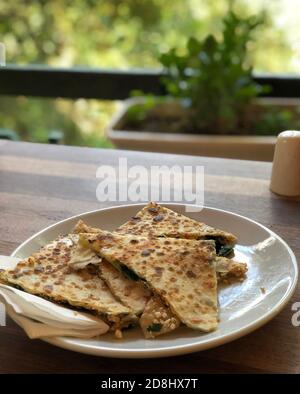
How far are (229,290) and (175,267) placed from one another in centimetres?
11

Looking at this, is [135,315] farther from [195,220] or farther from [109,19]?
[109,19]

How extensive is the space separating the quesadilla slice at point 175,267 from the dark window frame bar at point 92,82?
5.37 ft

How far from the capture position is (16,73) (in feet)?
8.30

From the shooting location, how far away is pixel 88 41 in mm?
3582

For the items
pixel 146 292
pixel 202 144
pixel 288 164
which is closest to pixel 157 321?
pixel 146 292

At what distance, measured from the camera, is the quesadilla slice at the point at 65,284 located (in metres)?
0.78

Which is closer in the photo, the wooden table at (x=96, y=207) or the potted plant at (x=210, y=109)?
the wooden table at (x=96, y=207)

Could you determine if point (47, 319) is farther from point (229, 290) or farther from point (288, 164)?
point (288, 164)

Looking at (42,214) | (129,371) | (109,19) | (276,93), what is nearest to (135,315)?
(129,371)

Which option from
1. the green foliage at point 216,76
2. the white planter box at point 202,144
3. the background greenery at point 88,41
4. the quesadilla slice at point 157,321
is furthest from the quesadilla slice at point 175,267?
the background greenery at point 88,41

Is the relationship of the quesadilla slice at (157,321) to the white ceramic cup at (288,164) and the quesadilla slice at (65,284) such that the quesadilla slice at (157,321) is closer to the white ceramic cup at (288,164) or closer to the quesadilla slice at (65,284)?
the quesadilla slice at (65,284)

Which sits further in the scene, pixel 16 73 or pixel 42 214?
pixel 16 73
